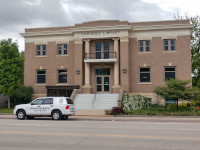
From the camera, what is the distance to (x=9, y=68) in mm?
29984

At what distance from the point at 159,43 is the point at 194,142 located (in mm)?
22600

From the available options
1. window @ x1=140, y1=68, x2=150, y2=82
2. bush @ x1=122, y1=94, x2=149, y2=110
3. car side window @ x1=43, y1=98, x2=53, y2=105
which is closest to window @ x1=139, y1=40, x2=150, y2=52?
window @ x1=140, y1=68, x2=150, y2=82

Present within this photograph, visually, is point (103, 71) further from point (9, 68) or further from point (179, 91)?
point (179, 91)

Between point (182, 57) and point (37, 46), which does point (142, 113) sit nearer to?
point (182, 57)

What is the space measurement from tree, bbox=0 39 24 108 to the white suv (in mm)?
11251

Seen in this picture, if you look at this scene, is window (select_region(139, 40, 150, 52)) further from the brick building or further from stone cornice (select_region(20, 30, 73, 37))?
A: stone cornice (select_region(20, 30, 73, 37))

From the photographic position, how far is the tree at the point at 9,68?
2973 centimetres

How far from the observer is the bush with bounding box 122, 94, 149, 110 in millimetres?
25016

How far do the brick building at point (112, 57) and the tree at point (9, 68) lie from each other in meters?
3.32

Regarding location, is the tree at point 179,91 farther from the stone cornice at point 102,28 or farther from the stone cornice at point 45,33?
the stone cornice at point 45,33

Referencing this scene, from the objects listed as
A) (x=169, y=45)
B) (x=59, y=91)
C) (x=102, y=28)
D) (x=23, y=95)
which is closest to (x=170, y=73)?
(x=169, y=45)

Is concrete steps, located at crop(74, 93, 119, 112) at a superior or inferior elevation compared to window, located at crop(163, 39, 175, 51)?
inferior

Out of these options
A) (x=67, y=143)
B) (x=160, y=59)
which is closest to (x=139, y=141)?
(x=67, y=143)

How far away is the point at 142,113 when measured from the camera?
21844mm
